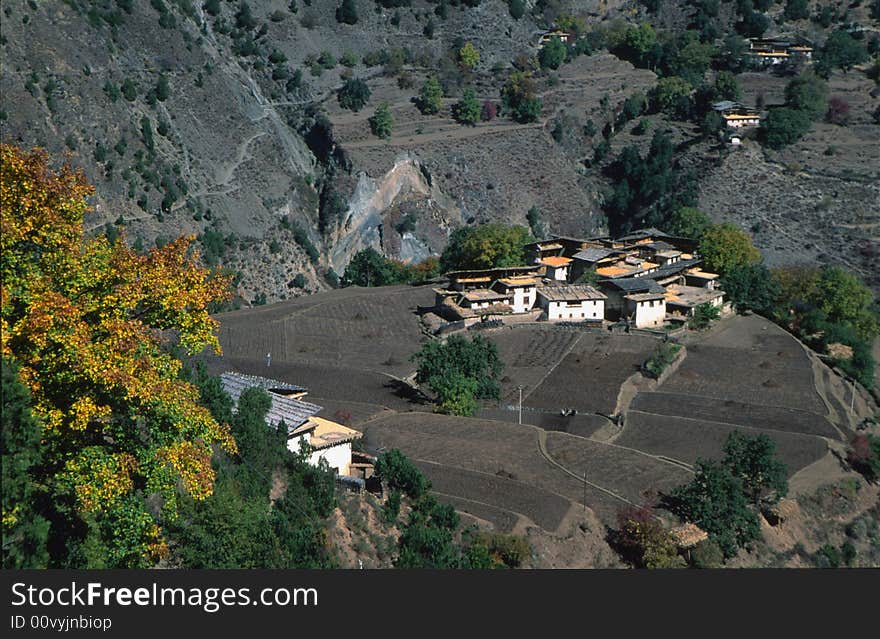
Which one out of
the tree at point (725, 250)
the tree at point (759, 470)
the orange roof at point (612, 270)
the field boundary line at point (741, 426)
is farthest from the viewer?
the tree at point (725, 250)

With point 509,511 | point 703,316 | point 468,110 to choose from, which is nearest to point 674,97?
point 468,110

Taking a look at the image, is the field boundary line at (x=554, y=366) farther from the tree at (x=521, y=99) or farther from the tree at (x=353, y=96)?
the tree at (x=521, y=99)

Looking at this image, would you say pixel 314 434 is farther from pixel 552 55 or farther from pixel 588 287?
pixel 552 55

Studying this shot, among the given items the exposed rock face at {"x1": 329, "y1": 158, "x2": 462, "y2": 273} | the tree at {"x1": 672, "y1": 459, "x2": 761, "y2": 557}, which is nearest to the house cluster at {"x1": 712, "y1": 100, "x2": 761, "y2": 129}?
the exposed rock face at {"x1": 329, "y1": 158, "x2": 462, "y2": 273}

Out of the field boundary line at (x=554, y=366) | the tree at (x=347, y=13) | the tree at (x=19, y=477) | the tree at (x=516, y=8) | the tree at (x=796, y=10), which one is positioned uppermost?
the tree at (x=19, y=477)

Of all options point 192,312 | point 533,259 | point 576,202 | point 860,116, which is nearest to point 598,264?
point 533,259

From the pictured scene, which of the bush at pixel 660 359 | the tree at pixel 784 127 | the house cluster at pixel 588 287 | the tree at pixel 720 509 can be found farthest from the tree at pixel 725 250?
the tree at pixel 720 509

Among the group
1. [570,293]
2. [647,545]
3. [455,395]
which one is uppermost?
[647,545]

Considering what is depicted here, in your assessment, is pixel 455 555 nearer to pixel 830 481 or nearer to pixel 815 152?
pixel 830 481
